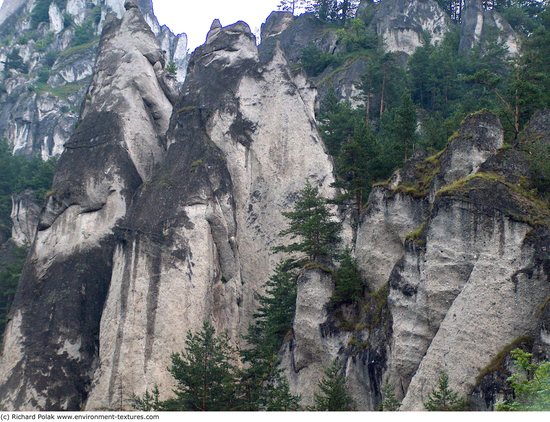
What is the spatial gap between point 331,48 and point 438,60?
15274 mm

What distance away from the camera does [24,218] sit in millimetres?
64062

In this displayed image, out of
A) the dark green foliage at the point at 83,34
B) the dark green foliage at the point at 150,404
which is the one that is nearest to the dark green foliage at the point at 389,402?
the dark green foliage at the point at 150,404

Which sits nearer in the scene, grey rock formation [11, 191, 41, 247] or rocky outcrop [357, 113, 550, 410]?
rocky outcrop [357, 113, 550, 410]

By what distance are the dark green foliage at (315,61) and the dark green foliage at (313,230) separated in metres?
32.1

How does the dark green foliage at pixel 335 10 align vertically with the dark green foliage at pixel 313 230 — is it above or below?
above

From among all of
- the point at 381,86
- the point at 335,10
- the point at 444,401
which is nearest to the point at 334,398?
the point at 444,401

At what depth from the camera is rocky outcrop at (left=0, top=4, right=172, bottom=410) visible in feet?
150

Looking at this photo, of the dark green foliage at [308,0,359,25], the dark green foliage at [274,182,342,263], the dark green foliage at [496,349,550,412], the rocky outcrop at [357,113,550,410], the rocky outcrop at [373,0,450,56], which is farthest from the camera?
the dark green foliage at [308,0,359,25]

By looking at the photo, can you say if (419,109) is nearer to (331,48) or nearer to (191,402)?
(331,48)

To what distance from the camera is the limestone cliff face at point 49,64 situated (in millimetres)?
95938

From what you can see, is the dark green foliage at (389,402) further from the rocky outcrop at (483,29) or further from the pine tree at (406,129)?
the rocky outcrop at (483,29)

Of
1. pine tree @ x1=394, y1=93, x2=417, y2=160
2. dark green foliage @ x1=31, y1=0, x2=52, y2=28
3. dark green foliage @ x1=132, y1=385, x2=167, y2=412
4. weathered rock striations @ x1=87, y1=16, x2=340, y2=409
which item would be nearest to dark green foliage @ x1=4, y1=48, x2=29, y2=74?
dark green foliage @ x1=31, y1=0, x2=52, y2=28

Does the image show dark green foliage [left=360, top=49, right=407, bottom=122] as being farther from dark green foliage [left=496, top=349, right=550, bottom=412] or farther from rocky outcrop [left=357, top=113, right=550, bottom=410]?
dark green foliage [left=496, top=349, right=550, bottom=412]

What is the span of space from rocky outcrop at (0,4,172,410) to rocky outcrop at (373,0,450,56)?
25.1 m
